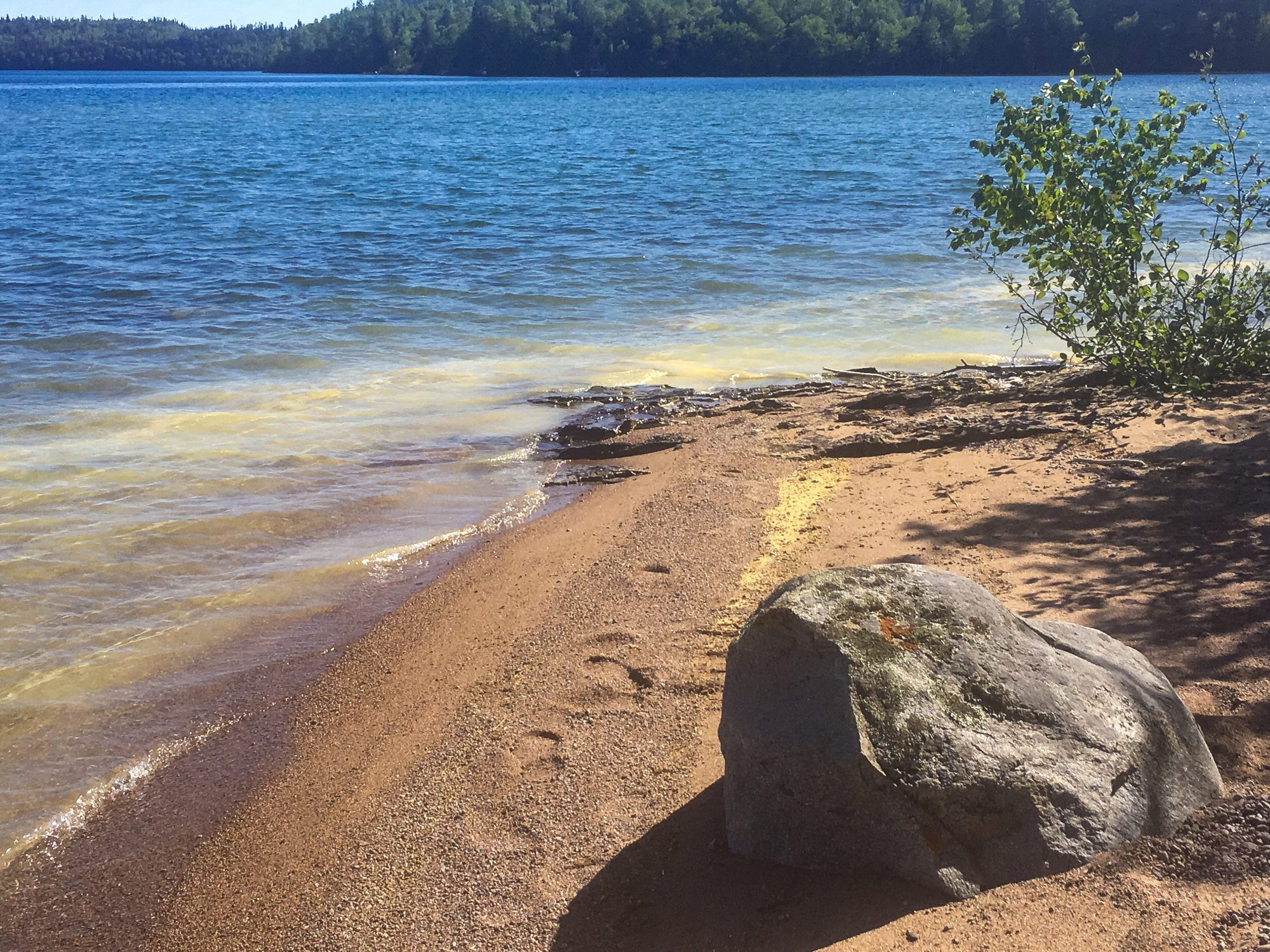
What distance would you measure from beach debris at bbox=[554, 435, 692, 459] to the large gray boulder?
14.6ft

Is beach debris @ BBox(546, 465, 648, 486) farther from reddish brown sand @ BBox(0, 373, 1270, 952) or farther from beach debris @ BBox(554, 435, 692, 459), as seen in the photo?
reddish brown sand @ BBox(0, 373, 1270, 952)

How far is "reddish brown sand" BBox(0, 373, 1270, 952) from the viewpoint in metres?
2.86

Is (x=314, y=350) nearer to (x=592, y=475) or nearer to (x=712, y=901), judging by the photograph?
(x=592, y=475)

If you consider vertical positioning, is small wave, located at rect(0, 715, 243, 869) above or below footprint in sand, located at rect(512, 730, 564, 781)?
below

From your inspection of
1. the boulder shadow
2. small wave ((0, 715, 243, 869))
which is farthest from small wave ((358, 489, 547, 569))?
the boulder shadow

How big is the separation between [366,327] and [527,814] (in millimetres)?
9407

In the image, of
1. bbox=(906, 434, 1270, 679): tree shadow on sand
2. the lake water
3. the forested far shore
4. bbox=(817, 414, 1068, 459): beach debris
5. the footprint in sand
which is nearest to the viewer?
the footprint in sand

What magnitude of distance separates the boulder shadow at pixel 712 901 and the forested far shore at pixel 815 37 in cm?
7715

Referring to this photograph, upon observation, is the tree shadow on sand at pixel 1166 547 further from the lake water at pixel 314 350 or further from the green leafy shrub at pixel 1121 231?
the lake water at pixel 314 350

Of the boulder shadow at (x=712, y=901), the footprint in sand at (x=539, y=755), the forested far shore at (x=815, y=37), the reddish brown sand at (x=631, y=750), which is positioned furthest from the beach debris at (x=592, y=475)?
the forested far shore at (x=815, y=37)

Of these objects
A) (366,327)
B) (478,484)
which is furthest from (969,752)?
(366,327)

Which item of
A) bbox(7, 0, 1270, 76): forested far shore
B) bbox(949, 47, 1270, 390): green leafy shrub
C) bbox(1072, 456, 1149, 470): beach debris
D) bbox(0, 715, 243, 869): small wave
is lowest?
bbox(0, 715, 243, 869): small wave

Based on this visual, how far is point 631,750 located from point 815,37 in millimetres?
110706

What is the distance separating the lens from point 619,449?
7691mm
